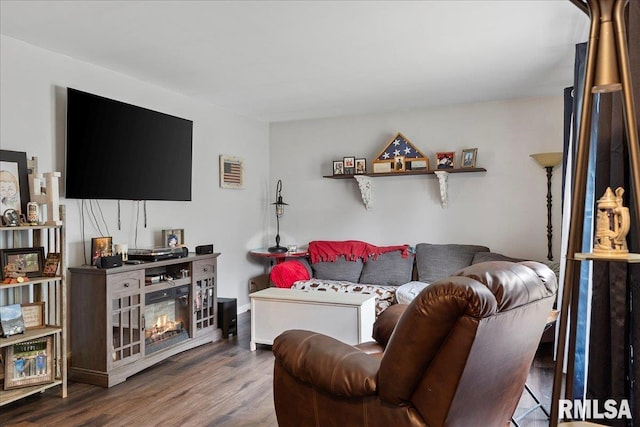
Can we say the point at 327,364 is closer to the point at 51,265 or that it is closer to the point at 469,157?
the point at 51,265

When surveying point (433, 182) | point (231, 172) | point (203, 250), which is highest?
point (231, 172)

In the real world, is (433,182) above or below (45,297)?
above

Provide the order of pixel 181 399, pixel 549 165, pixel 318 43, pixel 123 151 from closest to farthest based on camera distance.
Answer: pixel 181 399
pixel 318 43
pixel 123 151
pixel 549 165

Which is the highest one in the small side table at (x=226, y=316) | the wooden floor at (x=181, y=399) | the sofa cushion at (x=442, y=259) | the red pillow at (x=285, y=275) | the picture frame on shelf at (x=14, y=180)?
the picture frame on shelf at (x=14, y=180)

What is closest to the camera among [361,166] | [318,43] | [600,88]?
[600,88]

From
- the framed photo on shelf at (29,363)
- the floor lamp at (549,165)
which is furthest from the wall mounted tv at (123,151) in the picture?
the floor lamp at (549,165)

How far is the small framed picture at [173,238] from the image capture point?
4195 millimetres

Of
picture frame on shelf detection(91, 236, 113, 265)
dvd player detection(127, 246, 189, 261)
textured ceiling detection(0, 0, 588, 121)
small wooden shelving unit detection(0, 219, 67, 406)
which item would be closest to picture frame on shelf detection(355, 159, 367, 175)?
textured ceiling detection(0, 0, 588, 121)

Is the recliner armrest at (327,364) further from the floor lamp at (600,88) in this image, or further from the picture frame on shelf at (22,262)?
the picture frame on shelf at (22,262)

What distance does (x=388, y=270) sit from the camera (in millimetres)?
4988

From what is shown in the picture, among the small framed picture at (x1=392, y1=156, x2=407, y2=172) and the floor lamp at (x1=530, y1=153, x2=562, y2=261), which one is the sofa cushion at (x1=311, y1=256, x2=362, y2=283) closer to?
the small framed picture at (x1=392, y1=156, x2=407, y2=172)

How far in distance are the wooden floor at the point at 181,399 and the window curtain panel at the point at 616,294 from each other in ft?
2.96

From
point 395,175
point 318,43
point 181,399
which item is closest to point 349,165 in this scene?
point 395,175

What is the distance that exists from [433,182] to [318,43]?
259 centimetres
